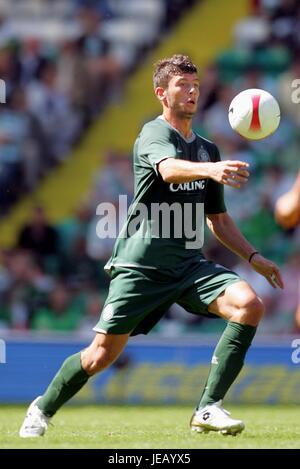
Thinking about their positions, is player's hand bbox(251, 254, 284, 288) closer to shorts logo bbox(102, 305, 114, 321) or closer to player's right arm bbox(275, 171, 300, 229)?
shorts logo bbox(102, 305, 114, 321)

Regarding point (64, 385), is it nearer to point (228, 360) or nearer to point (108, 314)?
point (108, 314)

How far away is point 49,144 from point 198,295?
29.5 ft

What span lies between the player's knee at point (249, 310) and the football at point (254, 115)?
3.31 ft

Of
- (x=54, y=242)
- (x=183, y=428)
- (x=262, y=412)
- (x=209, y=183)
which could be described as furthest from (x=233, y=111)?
(x=54, y=242)

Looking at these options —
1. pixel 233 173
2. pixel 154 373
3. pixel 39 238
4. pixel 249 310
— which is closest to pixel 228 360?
pixel 249 310

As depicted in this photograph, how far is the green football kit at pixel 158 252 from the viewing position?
6.96 m

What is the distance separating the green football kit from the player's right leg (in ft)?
0.36

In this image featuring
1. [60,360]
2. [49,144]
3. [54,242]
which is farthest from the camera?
[49,144]

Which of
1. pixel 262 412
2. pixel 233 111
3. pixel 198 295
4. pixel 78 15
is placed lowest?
pixel 262 412

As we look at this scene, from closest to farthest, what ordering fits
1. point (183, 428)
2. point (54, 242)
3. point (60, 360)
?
1. point (183, 428)
2. point (60, 360)
3. point (54, 242)

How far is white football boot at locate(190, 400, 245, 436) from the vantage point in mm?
6797

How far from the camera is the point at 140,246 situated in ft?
23.1

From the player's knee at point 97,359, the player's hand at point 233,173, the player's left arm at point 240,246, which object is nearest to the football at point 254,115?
the player's left arm at point 240,246
